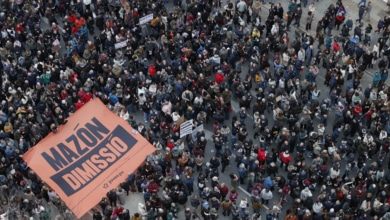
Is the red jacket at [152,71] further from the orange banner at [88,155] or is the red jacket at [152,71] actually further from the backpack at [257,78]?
the backpack at [257,78]

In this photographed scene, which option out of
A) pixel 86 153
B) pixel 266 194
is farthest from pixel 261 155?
pixel 86 153

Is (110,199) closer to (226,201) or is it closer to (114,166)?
(114,166)

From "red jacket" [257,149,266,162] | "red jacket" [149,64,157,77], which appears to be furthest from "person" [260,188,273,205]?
"red jacket" [149,64,157,77]

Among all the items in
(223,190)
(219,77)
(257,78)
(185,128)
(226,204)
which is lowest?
(226,204)

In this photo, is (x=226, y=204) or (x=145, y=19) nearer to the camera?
(x=226, y=204)

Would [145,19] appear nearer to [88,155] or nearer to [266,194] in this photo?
[88,155]

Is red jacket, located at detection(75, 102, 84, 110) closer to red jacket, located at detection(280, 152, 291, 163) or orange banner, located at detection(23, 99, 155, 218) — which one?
orange banner, located at detection(23, 99, 155, 218)

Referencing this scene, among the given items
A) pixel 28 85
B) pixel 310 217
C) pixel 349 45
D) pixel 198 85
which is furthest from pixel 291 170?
pixel 28 85
